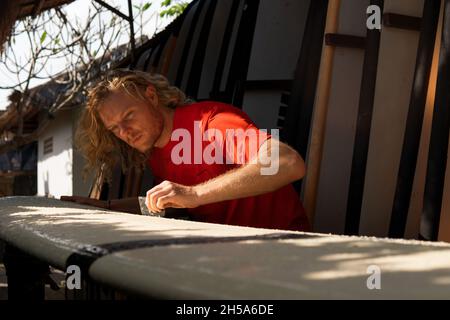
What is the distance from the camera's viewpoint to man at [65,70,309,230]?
80.4 inches

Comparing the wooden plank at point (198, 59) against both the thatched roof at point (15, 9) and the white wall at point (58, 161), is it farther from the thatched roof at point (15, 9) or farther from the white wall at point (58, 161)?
the white wall at point (58, 161)

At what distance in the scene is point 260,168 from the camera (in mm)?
2018

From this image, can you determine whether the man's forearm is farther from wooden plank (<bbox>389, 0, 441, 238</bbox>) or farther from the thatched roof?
the thatched roof

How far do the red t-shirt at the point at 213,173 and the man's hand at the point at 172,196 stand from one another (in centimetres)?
26

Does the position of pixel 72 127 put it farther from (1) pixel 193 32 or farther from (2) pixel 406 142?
(2) pixel 406 142

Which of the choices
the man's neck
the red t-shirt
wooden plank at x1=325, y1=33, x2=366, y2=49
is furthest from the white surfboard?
wooden plank at x1=325, y1=33, x2=366, y2=49

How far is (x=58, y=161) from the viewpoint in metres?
11.5

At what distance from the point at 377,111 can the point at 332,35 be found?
538mm

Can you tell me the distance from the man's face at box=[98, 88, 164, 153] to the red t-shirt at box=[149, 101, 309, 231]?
0.09 m

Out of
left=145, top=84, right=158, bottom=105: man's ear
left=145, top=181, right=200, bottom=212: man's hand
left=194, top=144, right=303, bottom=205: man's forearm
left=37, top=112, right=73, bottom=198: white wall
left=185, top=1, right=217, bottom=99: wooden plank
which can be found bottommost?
left=37, top=112, right=73, bottom=198: white wall

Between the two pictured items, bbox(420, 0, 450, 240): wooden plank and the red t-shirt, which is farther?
the red t-shirt

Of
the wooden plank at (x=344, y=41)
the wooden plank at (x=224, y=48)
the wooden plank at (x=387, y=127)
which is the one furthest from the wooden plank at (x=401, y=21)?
the wooden plank at (x=224, y=48)

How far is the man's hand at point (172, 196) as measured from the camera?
6.69ft

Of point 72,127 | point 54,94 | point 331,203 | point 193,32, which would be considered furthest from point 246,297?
point 54,94
